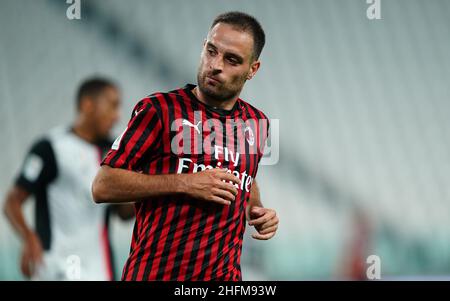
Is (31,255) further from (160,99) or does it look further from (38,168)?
(160,99)

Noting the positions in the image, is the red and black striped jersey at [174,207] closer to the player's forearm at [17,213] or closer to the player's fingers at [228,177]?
the player's fingers at [228,177]

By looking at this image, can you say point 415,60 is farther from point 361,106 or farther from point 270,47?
point 270,47

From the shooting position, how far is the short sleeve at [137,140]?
1381mm

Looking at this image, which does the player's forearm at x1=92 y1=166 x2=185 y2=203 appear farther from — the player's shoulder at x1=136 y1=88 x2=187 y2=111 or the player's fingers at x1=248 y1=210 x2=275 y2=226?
the player's fingers at x1=248 y1=210 x2=275 y2=226

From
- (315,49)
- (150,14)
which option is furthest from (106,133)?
(315,49)

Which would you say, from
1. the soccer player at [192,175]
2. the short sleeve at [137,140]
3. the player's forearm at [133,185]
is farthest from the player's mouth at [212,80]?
the player's forearm at [133,185]

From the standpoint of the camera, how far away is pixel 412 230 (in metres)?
3.13

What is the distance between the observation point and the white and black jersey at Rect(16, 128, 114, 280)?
9.76 ft

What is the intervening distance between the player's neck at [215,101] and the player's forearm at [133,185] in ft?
0.92

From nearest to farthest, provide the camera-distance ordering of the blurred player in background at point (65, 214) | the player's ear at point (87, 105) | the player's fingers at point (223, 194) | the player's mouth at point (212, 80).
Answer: the player's fingers at point (223, 194)
the player's mouth at point (212, 80)
the blurred player in background at point (65, 214)
the player's ear at point (87, 105)

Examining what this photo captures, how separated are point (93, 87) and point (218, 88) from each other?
1803 mm

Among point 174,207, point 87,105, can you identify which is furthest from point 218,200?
point 87,105

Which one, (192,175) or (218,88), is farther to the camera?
(218,88)

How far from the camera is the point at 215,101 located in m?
1.54
